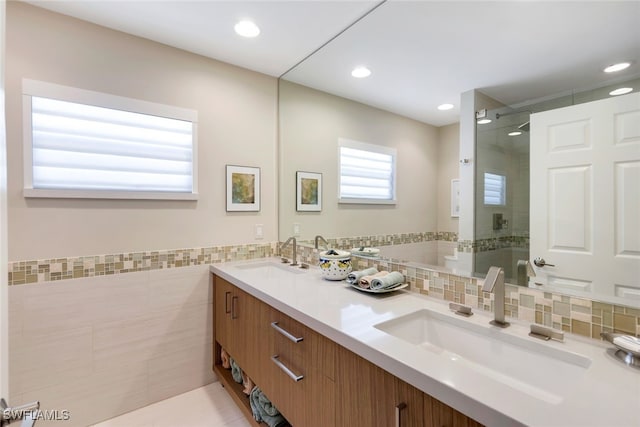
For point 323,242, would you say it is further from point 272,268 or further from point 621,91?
point 621,91

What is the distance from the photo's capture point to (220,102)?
2.20 metres

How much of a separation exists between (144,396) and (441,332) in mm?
1989

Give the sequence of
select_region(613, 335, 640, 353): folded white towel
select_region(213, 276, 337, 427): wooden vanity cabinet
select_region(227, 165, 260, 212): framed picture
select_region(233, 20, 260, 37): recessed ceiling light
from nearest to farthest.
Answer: select_region(613, 335, 640, 353): folded white towel < select_region(213, 276, 337, 427): wooden vanity cabinet < select_region(233, 20, 260, 37): recessed ceiling light < select_region(227, 165, 260, 212): framed picture

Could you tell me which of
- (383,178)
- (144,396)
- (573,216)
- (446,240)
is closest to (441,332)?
(446,240)

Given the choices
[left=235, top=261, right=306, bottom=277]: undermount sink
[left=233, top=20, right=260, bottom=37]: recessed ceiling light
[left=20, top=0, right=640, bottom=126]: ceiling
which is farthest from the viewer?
[left=235, top=261, right=306, bottom=277]: undermount sink

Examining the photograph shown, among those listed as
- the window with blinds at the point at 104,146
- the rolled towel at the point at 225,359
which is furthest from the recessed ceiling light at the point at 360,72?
the rolled towel at the point at 225,359

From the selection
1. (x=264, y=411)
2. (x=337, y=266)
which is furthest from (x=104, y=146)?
(x=264, y=411)

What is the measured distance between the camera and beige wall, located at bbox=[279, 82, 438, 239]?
61.2 inches

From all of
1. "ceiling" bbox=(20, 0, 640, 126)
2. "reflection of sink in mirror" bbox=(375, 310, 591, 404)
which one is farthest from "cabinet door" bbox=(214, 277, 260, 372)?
"ceiling" bbox=(20, 0, 640, 126)

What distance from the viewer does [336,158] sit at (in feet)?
7.04

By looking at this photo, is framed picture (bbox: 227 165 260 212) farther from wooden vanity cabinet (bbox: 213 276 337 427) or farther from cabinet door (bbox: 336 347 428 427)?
cabinet door (bbox: 336 347 428 427)

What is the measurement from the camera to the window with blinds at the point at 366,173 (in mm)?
1800

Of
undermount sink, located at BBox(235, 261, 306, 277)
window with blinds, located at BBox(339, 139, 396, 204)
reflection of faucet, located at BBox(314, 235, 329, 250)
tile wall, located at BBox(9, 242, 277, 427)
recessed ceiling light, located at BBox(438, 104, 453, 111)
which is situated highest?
recessed ceiling light, located at BBox(438, 104, 453, 111)

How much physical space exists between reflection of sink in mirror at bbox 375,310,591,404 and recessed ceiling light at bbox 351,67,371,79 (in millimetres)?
1511
